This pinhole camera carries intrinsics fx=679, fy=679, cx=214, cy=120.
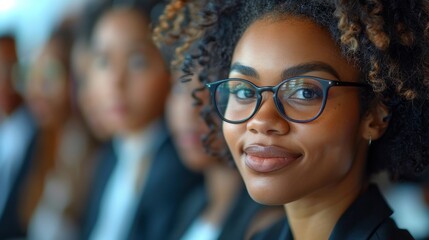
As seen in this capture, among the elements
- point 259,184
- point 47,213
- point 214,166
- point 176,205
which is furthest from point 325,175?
point 47,213

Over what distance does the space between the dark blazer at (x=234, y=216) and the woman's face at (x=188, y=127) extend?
0.09 meters

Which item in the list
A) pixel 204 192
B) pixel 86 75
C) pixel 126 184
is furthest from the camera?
pixel 86 75

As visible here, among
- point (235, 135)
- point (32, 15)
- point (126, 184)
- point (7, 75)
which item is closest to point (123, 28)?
point (126, 184)

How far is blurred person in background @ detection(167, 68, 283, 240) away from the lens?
1481 mm

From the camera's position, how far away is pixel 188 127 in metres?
1.69

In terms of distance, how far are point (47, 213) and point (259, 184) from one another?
1.75 metres

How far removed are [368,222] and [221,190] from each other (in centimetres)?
66

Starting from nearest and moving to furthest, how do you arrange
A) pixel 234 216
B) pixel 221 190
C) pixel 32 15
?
pixel 234 216, pixel 221 190, pixel 32 15

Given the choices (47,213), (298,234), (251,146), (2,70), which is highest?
(2,70)

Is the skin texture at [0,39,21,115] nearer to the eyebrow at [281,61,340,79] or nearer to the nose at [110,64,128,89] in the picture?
the nose at [110,64,128,89]

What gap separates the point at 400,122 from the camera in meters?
1.05

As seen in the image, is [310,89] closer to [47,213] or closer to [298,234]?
[298,234]

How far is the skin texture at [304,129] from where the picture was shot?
0.96 m

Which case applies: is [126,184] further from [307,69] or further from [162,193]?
[307,69]
